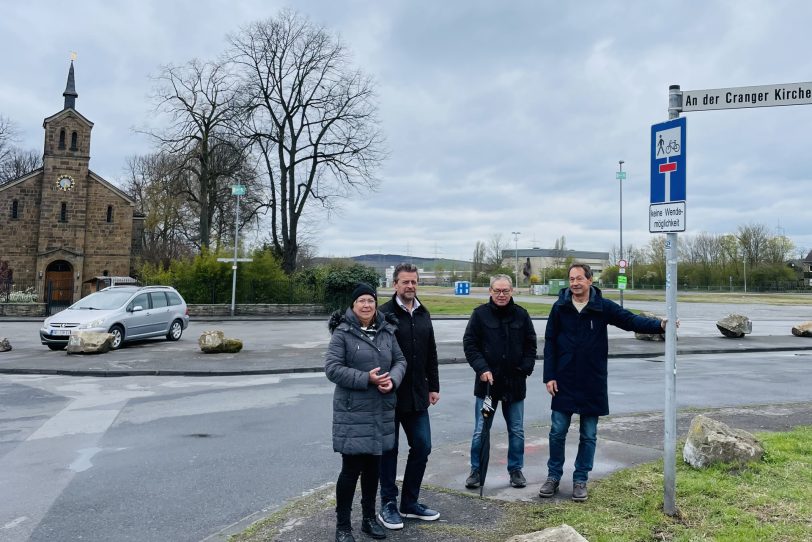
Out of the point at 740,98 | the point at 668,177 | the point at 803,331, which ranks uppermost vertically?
the point at 740,98

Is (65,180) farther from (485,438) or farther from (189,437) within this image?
(485,438)

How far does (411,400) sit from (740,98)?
3461 mm

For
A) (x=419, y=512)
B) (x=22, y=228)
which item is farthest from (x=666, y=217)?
(x=22, y=228)

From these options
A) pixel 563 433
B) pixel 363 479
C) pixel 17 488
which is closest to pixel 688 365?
pixel 563 433

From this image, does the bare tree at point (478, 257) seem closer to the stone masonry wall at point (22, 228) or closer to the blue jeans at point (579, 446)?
the stone masonry wall at point (22, 228)

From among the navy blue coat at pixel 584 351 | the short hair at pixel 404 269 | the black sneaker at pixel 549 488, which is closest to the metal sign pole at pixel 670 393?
the navy blue coat at pixel 584 351

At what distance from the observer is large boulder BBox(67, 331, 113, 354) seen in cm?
1393

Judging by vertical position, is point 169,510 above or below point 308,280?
below

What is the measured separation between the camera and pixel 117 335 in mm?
15320

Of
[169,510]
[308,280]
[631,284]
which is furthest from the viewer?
[631,284]

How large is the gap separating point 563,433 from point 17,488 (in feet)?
15.5

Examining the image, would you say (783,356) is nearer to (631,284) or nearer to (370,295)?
(370,295)

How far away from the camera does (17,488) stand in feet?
16.6

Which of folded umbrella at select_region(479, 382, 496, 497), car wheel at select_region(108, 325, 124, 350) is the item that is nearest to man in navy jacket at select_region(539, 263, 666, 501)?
folded umbrella at select_region(479, 382, 496, 497)
